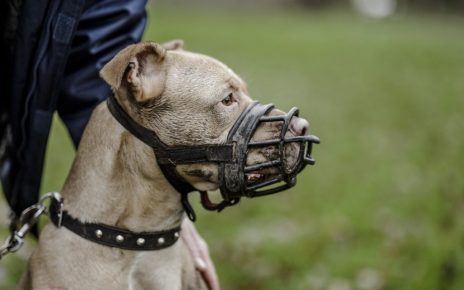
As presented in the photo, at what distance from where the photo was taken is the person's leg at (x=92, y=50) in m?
3.17

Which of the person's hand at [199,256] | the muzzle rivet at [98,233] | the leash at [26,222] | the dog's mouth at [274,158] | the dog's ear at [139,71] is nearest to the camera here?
the dog's ear at [139,71]

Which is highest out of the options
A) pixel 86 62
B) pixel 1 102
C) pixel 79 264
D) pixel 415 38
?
pixel 86 62

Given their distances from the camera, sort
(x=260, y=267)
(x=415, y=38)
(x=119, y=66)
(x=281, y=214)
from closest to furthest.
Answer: (x=119, y=66) < (x=260, y=267) < (x=281, y=214) < (x=415, y=38)

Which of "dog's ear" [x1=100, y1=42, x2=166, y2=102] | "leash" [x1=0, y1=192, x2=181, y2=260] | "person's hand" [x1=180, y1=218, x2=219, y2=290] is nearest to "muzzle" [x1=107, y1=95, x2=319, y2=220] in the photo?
"dog's ear" [x1=100, y1=42, x2=166, y2=102]

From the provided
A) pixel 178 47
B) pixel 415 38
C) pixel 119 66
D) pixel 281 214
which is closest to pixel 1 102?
pixel 178 47

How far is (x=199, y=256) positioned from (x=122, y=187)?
58cm

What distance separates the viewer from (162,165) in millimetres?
2646

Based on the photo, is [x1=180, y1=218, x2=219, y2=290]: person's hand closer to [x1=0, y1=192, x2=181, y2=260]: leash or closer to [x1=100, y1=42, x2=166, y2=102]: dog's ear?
[x1=0, y1=192, x2=181, y2=260]: leash

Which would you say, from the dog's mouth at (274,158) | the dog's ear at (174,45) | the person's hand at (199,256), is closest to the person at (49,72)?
the person's hand at (199,256)

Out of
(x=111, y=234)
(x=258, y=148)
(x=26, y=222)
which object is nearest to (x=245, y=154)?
(x=258, y=148)

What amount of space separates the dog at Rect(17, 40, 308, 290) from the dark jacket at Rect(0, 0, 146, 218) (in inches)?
14.3

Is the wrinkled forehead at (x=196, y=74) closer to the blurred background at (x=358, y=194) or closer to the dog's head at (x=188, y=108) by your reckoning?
the dog's head at (x=188, y=108)

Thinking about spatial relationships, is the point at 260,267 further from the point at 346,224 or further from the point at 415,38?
the point at 415,38

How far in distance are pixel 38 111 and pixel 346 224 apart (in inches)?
115
